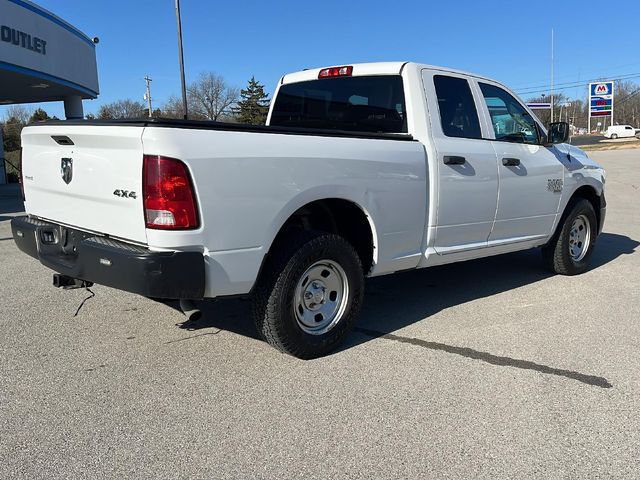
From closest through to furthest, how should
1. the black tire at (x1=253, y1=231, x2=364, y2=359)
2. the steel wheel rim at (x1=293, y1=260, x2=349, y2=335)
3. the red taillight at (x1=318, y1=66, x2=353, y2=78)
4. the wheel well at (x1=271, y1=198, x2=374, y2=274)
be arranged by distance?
the black tire at (x1=253, y1=231, x2=364, y2=359) → the steel wheel rim at (x1=293, y1=260, x2=349, y2=335) → the wheel well at (x1=271, y1=198, x2=374, y2=274) → the red taillight at (x1=318, y1=66, x2=353, y2=78)

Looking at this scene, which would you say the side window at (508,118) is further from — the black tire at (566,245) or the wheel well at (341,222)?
the wheel well at (341,222)

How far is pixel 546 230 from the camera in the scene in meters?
5.95

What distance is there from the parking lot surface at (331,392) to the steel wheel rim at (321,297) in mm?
248

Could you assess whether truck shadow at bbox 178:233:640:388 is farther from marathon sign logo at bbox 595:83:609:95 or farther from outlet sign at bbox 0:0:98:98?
marathon sign logo at bbox 595:83:609:95

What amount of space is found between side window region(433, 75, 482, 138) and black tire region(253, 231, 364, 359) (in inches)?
61.4

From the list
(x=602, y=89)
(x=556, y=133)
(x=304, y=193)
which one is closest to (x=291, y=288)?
(x=304, y=193)

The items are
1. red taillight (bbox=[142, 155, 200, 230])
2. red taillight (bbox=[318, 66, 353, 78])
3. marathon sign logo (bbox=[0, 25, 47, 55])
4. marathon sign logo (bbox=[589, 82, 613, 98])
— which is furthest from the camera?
marathon sign logo (bbox=[589, 82, 613, 98])

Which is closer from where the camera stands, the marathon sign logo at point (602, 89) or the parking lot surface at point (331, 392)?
the parking lot surface at point (331, 392)

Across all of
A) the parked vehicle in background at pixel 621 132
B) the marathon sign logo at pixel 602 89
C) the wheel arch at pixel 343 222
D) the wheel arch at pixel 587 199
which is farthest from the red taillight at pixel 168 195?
the parked vehicle in background at pixel 621 132

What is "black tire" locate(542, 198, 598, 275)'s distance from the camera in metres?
6.25

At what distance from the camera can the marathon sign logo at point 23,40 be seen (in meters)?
15.8

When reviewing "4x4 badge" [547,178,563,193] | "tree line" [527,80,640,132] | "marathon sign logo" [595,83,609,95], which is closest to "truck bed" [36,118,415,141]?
"4x4 badge" [547,178,563,193]

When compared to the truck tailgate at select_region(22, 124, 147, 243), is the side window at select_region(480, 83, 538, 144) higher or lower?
higher

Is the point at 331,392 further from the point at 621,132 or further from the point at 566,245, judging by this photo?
the point at 621,132
